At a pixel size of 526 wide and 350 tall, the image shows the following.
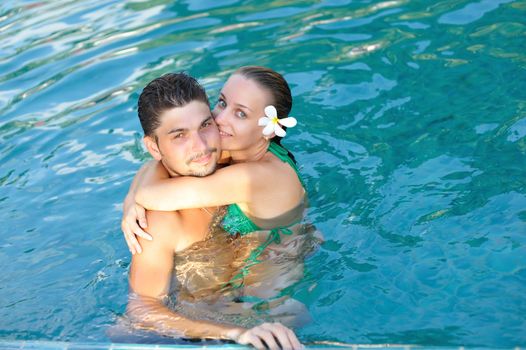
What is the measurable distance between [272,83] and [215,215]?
934 millimetres

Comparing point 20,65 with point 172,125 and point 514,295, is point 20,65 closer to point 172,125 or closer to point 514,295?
point 172,125

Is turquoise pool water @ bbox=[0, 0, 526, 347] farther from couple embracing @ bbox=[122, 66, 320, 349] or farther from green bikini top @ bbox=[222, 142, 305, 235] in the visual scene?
green bikini top @ bbox=[222, 142, 305, 235]

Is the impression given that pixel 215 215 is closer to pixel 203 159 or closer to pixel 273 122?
pixel 203 159

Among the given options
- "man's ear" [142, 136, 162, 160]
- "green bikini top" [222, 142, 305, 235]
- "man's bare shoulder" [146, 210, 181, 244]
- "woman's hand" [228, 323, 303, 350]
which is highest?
"man's ear" [142, 136, 162, 160]

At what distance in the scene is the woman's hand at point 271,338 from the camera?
3.92 m

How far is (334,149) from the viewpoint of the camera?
A: 6.62 meters

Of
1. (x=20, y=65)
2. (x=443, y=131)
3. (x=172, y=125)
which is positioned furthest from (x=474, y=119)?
(x=20, y=65)

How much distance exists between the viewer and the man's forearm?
14.0ft

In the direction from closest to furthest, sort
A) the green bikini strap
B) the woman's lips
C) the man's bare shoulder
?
the man's bare shoulder, the woman's lips, the green bikini strap

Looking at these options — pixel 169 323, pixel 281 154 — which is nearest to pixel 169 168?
pixel 281 154

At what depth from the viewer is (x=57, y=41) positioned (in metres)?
9.48

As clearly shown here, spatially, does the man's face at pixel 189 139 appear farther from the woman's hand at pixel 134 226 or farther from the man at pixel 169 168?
the woman's hand at pixel 134 226

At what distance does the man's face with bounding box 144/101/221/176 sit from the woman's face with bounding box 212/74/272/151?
0.35m

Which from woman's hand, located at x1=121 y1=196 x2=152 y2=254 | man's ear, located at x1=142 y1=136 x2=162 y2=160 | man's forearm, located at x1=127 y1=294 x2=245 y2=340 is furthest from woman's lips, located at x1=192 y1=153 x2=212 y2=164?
man's forearm, located at x1=127 y1=294 x2=245 y2=340
